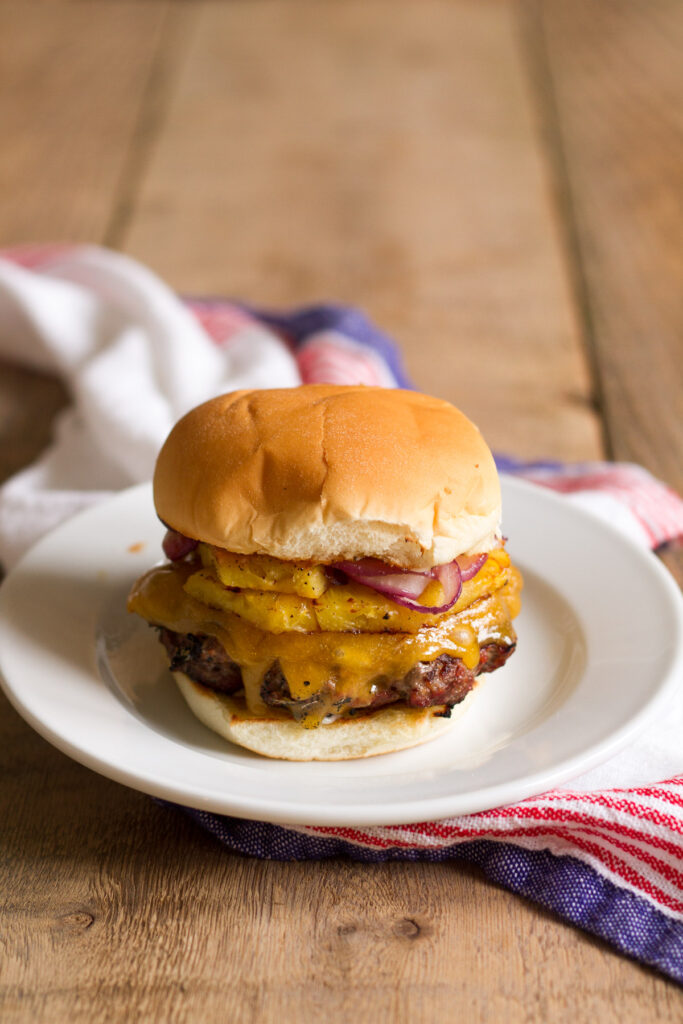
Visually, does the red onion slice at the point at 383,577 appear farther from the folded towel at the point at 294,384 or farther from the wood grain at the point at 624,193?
the wood grain at the point at 624,193

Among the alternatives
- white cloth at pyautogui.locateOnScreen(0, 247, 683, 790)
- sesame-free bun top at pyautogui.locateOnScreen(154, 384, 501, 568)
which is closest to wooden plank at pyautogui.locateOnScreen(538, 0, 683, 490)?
white cloth at pyautogui.locateOnScreen(0, 247, 683, 790)

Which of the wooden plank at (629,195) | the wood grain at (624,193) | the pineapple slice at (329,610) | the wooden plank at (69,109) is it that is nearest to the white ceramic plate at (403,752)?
the pineapple slice at (329,610)

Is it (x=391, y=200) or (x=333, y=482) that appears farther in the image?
(x=391, y=200)

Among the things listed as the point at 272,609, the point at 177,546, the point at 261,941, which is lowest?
the point at 261,941

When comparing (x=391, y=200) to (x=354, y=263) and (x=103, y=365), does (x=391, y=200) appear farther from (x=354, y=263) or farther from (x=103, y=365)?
(x=103, y=365)

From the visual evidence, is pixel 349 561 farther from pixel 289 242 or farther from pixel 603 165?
pixel 603 165

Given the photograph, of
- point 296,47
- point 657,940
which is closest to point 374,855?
point 657,940

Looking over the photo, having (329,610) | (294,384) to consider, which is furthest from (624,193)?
(329,610)
